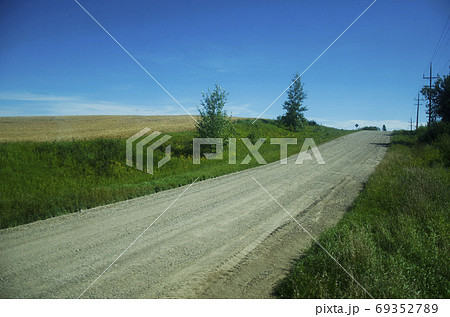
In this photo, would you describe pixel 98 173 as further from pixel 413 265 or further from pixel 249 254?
pixel 413 265

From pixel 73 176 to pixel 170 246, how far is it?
961 cm

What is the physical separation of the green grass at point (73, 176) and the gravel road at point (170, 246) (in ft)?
3.28

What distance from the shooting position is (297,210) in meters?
7.64

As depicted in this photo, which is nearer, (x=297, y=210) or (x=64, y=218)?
(x=64, y=218)

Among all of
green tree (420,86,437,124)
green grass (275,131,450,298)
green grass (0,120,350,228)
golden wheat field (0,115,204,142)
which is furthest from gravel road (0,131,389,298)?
green tree (420,86,437,124)

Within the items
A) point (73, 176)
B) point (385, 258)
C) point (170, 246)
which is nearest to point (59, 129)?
point (73, 176)

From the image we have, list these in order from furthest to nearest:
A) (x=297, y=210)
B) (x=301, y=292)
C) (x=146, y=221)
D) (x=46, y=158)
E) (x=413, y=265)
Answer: (x=46, y=158)
(x=297, y=210)
(x=146, y=221)
(x=413, y=265)
(x=301, y=292)

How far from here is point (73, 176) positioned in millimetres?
12406

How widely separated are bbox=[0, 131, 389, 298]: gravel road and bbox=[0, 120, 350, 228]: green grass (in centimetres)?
100

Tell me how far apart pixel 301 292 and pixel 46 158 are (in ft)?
47.5

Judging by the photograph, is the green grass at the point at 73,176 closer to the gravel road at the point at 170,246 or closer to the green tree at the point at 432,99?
the gravel road at the point at 170,246

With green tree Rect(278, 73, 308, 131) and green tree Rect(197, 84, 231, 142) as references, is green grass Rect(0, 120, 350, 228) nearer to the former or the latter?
green tree Rect(197, 84, 231, 142)

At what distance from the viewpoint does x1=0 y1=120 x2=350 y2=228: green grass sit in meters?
7.63
